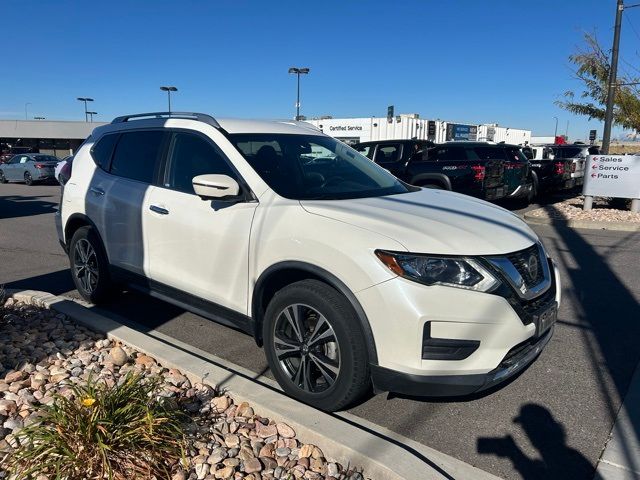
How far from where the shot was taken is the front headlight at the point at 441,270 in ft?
8.96

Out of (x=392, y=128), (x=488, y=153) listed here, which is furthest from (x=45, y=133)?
→ (x=488, y=153)

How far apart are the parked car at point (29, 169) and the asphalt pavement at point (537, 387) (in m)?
17.9

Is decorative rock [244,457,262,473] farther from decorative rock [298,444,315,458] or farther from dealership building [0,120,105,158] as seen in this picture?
dealership building [0,120,105,158]

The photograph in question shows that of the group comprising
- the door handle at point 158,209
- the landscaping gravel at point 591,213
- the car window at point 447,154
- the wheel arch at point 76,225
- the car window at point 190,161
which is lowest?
the landscaping gravel at point 591,213

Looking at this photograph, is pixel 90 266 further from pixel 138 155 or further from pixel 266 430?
pixel 266 430

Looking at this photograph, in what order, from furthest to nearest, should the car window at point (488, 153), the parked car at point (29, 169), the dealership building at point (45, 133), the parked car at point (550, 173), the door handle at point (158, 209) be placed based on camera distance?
1. the dealership building at point (45, 133)
2. the parked car at point (29, 169)
3. the parked car at point (550, 173)
4. the car window at point (488, 153)
5. the door handle at point (158, 209)

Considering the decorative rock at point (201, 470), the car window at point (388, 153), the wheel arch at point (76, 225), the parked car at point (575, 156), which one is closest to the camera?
the decorative rock at point (201, 470)

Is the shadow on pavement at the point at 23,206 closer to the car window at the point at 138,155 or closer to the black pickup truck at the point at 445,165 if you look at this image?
the black pickup truck at the point at 445,165

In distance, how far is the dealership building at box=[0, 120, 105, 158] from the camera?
50.8m

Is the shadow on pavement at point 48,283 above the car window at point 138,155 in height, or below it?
below

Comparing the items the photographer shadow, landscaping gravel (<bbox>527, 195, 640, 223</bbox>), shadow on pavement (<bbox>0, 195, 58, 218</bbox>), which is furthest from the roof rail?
shadow on pavement (<bbox>0, 195, 58, 218</bbox>)

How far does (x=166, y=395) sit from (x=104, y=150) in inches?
116

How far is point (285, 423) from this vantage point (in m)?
2.84

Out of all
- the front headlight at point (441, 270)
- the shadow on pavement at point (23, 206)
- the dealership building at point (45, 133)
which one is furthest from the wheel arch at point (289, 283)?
the dealership building at point (45, 133)
